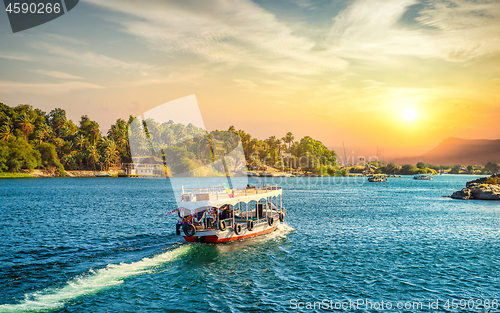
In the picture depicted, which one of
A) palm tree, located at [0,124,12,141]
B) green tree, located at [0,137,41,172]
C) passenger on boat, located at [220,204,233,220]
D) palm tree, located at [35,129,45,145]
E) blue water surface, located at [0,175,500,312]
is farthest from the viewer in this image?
palm tree, located at [35,129,45,145]

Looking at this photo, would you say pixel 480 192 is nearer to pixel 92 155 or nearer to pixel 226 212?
pixel 226 212

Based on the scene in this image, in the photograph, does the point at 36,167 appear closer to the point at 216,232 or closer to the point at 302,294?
the point at 216,232

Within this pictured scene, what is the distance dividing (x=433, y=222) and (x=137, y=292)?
45.4m

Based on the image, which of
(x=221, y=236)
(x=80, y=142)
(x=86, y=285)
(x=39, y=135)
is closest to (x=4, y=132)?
(x=39, y=135)

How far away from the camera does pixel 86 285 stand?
781 inches

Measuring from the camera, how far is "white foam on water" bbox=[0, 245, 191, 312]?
16.7 metres

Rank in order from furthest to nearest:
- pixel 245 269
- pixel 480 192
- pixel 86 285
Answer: pixel 480 192 → pixel 245 269 → pixel 86 285

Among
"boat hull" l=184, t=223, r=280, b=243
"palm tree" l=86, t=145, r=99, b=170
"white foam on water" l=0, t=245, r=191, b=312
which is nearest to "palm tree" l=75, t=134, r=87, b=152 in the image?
"palm tree" l=86, t=145, r=99, b=170

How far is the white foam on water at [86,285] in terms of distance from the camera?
16.7 metres

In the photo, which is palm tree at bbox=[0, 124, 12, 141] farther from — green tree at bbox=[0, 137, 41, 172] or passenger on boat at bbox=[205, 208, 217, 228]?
passenger on boat at bbox=[205, 208, 217, 228]

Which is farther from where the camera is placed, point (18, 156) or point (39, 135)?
point (39, 135)

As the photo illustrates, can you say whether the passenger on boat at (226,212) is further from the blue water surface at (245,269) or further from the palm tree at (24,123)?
the palm tree at (24,123)

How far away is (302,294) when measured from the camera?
19469mm

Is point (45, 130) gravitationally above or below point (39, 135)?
above
